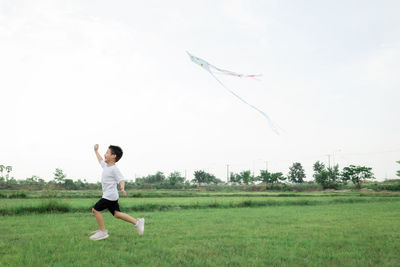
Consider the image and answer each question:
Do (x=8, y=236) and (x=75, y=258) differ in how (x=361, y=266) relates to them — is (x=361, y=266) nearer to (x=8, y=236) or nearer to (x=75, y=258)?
(x=75, y=258)

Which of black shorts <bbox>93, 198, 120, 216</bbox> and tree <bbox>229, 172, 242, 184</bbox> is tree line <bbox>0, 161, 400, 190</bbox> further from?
black shorts <bbox>93, 198, 120, 216</bbox>

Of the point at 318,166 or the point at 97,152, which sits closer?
the point at 97,152

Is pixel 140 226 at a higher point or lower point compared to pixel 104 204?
lower

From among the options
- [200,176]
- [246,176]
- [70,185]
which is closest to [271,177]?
[246,176]

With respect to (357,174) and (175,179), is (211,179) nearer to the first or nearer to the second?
(175,179)

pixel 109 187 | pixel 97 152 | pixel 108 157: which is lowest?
pixel 109 187

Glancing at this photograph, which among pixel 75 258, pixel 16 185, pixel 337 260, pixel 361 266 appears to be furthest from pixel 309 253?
pixel 16 185

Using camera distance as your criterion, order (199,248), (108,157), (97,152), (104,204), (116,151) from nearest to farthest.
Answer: (199,248)
(104,204)
(108,157)
(116,151)
(97,152)

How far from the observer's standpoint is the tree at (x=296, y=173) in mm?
103625

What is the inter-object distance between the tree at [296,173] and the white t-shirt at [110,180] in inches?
4065

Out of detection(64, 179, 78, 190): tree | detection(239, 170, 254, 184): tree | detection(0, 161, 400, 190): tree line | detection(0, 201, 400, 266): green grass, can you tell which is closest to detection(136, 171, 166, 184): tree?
detection(0, 161, 400, 190): tree line

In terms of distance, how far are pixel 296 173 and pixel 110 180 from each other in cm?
10629

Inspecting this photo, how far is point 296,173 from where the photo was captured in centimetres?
10544

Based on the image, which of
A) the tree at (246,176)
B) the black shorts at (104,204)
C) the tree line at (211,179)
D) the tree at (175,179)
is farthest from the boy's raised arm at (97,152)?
the tree at (246,176)
